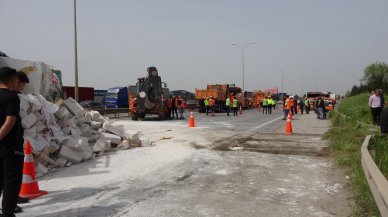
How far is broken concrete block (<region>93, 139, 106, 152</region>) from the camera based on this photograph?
1002 cm

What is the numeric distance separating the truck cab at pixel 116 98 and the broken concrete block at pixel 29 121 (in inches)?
1436

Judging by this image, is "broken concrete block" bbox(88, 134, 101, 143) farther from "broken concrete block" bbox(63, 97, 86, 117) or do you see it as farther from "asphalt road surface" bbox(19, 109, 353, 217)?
"asphalt road surface" bbox(19, 109, 353, 217)

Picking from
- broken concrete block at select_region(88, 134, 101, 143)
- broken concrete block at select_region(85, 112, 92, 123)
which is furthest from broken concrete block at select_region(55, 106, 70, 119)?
broken concrete block at select_region(85, 112, 92, 123)

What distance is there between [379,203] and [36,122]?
6.59 m

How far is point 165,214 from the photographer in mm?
5383

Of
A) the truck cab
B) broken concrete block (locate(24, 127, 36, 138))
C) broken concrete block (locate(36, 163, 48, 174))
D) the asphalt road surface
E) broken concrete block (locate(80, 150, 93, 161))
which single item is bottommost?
the asphalt road surface

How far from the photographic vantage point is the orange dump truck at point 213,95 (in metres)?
39.6

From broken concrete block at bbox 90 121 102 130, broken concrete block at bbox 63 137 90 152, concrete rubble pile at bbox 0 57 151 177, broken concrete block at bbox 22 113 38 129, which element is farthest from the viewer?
A: broken concrete block at bbox 90 121 102 130

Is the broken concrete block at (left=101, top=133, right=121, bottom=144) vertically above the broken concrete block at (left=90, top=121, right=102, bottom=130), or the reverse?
the broken concrete block at (left=90, top=121, right=102, bottom=130)

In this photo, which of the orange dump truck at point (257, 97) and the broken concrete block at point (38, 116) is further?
the orange dump truck at point (257, 97)

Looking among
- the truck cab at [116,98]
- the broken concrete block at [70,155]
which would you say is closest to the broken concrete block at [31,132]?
the broken concrete block at [70,155]

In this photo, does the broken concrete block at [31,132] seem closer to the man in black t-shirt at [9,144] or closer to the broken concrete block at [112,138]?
the broken concrete block at [112,138]

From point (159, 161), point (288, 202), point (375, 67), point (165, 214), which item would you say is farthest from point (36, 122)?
point (375, 67)

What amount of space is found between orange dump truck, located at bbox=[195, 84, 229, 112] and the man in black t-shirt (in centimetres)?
3461
